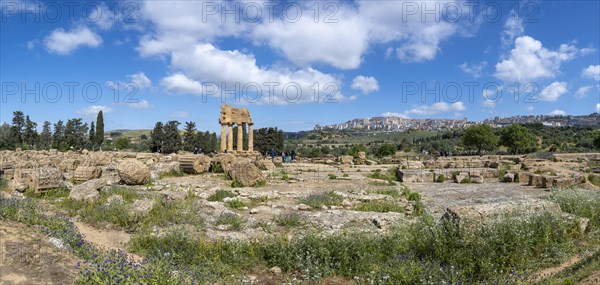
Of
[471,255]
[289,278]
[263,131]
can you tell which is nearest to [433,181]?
[471,255]

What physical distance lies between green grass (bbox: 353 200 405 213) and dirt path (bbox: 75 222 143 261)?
690cm

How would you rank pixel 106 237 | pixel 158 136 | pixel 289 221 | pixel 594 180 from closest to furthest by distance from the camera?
pixel 106 237 → pixel 289 221 → pixel 594 180 → pixel 158 136

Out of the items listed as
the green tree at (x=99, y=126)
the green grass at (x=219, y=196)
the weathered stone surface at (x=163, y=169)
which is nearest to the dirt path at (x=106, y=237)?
the green grass at (x=219, y=196)

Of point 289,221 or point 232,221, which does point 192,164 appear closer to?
Result: point 232,221

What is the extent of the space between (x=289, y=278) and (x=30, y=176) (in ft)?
39.5

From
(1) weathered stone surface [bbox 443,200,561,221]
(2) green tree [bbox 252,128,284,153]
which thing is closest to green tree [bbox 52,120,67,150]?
(2) green tree [bbox 252,128,284,153]

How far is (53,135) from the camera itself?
8031cm

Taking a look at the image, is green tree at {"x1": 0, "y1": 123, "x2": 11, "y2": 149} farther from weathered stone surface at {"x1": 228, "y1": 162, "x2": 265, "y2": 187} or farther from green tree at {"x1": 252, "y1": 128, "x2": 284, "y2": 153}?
weathered stone surface at {"x1": 228, "y1": 162, "x2": 265, "y2": 187}

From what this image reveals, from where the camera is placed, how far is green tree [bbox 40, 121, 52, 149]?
7775cm

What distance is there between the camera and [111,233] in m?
8.94

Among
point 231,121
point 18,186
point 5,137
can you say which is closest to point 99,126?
point 5,137

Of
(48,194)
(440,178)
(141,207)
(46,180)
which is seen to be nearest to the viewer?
(141,207)

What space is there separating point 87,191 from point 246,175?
7.07m

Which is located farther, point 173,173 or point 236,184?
point 173,173
